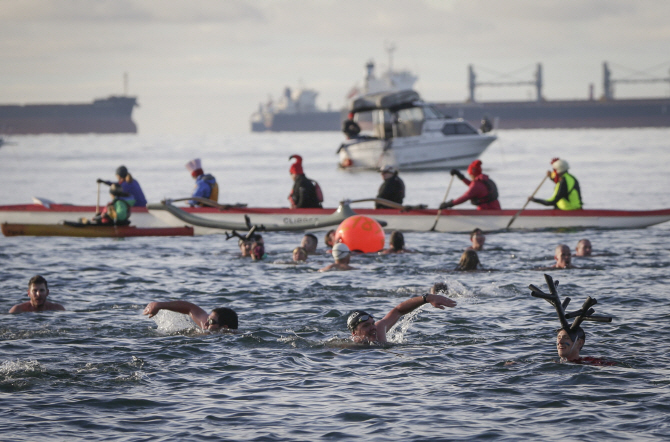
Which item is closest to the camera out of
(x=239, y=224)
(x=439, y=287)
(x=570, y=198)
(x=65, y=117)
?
(x=439, y=287)

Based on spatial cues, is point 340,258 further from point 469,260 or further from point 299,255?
point 469,260

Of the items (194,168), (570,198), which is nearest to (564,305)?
(570,198)

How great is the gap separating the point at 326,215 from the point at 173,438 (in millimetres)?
12073

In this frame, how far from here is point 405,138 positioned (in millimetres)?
43219

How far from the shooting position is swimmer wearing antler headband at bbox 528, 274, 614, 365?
21.1 feet

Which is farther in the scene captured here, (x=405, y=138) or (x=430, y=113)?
(x=430, y=113)

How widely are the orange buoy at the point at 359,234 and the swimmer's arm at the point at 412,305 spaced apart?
6012 mm

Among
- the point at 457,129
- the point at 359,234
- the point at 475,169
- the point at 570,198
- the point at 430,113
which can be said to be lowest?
the point at 359,234

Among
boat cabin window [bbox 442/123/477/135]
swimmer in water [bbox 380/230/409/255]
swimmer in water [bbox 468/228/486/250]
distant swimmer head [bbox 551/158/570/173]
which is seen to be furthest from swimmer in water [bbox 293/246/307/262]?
boat cabin window [bbox 442/123/477/135]

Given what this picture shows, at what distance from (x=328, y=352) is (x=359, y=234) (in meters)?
6.07

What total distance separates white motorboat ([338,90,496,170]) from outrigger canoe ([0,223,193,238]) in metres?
25.2

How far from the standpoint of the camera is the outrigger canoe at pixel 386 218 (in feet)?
58.4

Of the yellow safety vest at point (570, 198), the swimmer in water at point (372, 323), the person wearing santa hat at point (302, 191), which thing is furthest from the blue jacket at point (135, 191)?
the swimmer in water at point (372, 323)

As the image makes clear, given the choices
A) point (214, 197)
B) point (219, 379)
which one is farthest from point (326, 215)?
point (219, 379)
